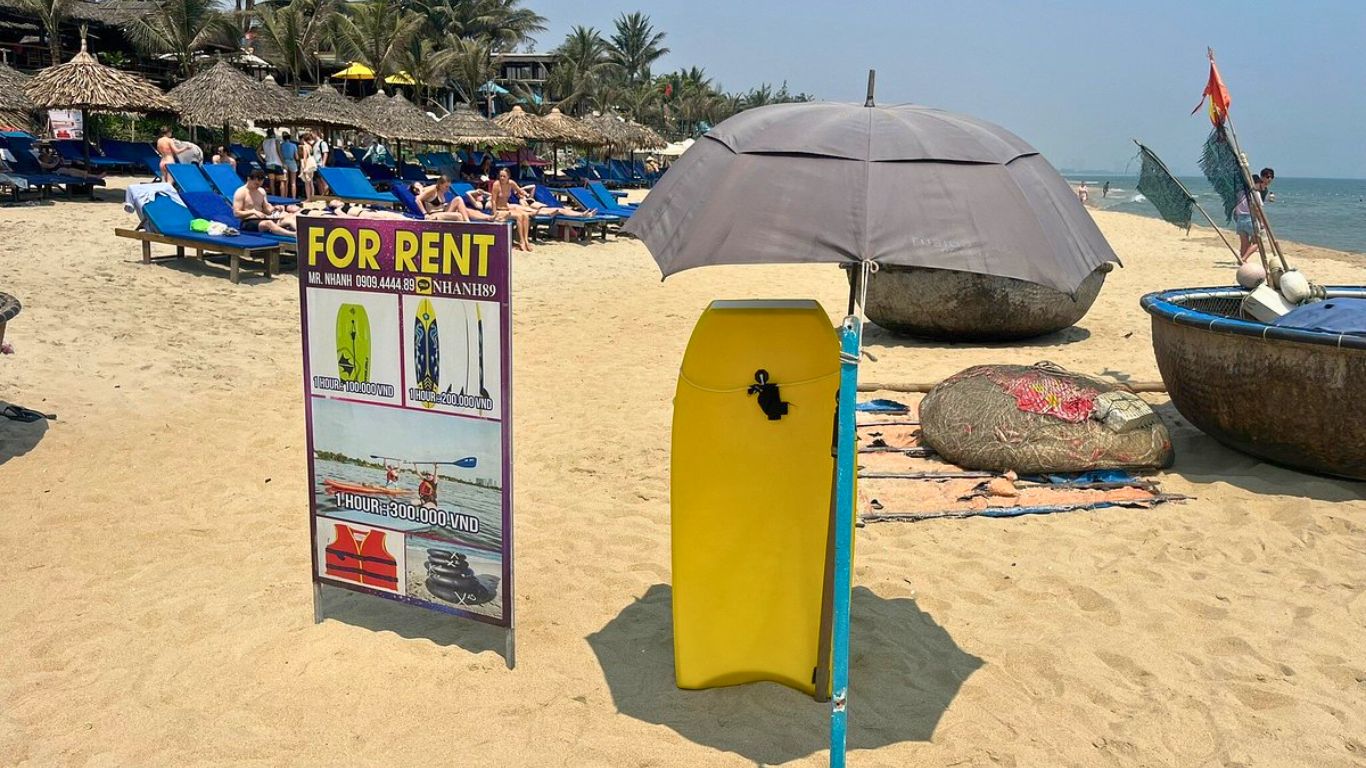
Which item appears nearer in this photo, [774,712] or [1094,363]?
[774,712]

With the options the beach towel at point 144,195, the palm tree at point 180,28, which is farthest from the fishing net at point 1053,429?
the palm tree at point 180,28

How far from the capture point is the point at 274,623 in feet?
11.3

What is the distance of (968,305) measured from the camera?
7898 millimetres

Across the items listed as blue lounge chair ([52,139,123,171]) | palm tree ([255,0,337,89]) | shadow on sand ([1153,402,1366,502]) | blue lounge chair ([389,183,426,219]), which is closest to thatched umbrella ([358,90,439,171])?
blue lounge chair ([389,183,426,219])

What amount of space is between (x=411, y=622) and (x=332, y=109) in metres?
18.4

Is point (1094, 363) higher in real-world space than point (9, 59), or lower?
lower

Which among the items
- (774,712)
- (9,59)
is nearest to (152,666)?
(774,712)

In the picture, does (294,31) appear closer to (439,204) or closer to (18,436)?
(439,204)

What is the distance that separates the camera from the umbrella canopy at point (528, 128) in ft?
79.5

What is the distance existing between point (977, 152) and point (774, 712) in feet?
5.60

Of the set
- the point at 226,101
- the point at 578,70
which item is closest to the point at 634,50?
the point at 578,70

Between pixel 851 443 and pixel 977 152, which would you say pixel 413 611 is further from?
pixel 977 152

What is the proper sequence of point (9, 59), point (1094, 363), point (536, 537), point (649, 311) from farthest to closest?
point (9, 59), point (649, 311), point (1094, 363), point (536, 537)

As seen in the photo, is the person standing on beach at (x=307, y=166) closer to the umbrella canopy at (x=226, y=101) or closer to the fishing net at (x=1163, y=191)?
the umbrella canopy at (x=226, y=101)
